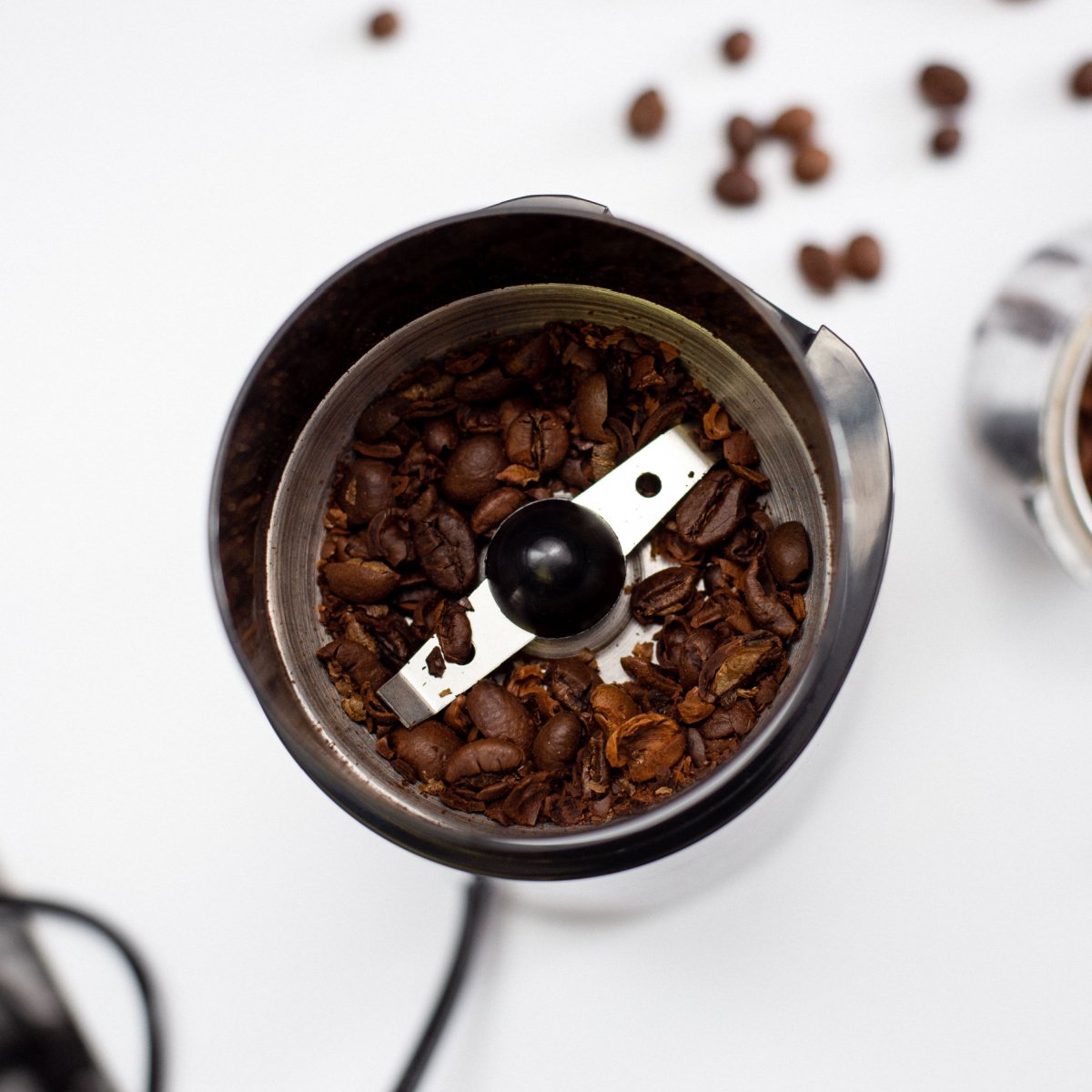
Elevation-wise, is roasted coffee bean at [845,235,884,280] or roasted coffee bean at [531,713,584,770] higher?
roasted coffee bean at [845,235,884,280]

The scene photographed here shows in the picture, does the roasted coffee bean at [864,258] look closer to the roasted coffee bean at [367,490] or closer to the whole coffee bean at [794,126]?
the whole coffee bean at [794,126]

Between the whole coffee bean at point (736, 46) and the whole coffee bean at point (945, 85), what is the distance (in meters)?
0.15

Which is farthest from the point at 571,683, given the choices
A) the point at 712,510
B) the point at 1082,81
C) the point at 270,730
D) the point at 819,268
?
the point at 1082,81

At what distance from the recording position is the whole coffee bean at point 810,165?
0.95 m

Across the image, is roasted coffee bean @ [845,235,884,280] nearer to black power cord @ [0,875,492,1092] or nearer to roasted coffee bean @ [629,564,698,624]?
roasted coffee bean @ [629,564,698,624]

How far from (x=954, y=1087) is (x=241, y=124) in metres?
1.03

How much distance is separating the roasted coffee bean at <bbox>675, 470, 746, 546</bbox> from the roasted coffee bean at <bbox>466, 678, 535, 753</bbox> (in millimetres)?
172

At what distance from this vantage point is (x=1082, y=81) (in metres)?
0.94

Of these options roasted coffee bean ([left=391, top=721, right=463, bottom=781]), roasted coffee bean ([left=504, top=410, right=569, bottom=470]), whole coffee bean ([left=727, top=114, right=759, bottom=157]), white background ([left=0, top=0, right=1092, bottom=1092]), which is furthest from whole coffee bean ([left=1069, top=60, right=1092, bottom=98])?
roasted coffee bean ([left=391, top=721, right=463, bottom=781])

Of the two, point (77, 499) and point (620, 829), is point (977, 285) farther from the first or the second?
point (77, 499)

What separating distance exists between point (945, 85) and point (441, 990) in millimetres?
866

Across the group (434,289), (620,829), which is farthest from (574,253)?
(620,829)

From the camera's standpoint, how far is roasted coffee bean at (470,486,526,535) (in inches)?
32.4

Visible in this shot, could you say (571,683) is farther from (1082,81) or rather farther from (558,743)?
(1082,81)
